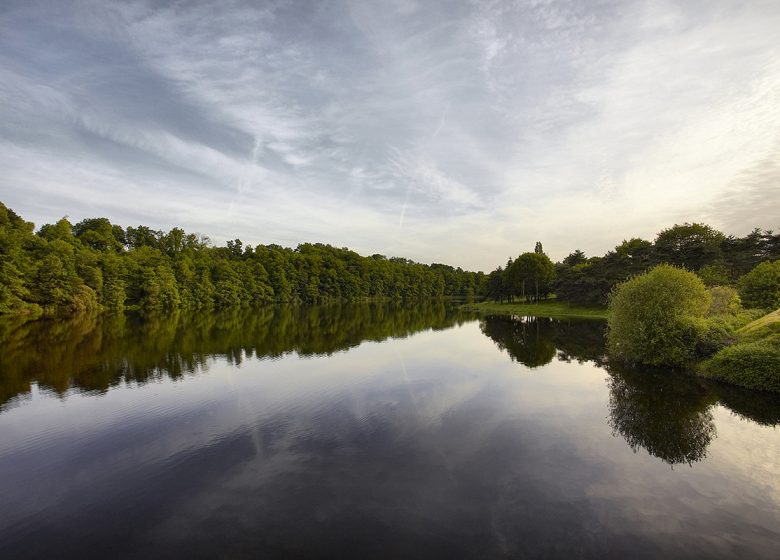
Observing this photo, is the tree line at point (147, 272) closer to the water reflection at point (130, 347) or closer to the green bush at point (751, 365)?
the water reflection at point (130, 347)

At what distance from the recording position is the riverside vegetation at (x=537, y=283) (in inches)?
1214

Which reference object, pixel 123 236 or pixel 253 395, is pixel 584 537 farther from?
pixel 123 236

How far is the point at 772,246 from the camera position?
72.2 m

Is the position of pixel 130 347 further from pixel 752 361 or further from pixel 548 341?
pixel 752 361

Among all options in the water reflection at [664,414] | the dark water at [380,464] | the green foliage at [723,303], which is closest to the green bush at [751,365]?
the dark water at [380,464]

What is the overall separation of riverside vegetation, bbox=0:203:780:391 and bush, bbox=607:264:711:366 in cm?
9

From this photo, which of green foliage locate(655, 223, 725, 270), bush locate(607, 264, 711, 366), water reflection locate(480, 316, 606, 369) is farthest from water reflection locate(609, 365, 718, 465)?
green foliage locate(655, 223, 725, 270)

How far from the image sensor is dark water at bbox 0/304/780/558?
10664mm

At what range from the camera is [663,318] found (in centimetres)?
3133

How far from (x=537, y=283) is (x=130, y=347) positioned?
317 feet

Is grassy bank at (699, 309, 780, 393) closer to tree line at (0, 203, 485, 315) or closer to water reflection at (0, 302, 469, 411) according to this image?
water reflection at (0, 302, 469, 411)

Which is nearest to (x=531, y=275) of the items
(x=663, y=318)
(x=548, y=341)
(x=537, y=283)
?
(x=537, y=283)

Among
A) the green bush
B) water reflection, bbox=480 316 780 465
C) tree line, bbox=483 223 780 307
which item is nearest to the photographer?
water reflection, bbox=480 316 780 465

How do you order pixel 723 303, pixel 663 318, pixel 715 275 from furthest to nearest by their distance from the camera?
pixel 715 275 < pixel 723 303 < pixel 663 318
